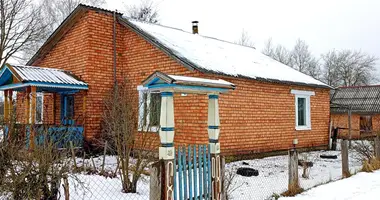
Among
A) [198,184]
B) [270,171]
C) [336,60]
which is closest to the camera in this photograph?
[198,184]

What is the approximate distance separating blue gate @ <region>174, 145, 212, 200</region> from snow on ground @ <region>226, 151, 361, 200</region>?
1.66m

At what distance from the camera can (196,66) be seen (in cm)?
1023

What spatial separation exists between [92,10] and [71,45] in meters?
1.75

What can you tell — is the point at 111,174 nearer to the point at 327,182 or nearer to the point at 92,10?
the point at 327,182

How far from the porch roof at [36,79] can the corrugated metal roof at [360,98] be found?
693 inches

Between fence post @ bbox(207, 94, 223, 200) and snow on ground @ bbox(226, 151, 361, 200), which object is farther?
snow on ground @ bbox(226, 151, 361, 200)

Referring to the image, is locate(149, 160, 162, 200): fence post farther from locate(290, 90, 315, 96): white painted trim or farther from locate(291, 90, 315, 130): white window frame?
locate(291, 90, 315, 130): white window frame

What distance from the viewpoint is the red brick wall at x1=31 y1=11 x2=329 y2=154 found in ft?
36.3

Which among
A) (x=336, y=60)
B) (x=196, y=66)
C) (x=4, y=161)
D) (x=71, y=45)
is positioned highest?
(x=336, y=60)

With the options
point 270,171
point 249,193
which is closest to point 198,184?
point 249,193

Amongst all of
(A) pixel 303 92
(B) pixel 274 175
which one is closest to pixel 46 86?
(B) pixel 274 175

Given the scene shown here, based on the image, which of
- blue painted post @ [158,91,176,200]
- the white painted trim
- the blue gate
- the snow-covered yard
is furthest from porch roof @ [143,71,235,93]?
the white painted trim

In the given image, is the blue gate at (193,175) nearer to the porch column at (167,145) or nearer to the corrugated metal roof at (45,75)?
the porch column at (167,145)

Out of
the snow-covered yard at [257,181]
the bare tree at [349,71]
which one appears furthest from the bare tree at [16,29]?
the bare tree at [349,71]
